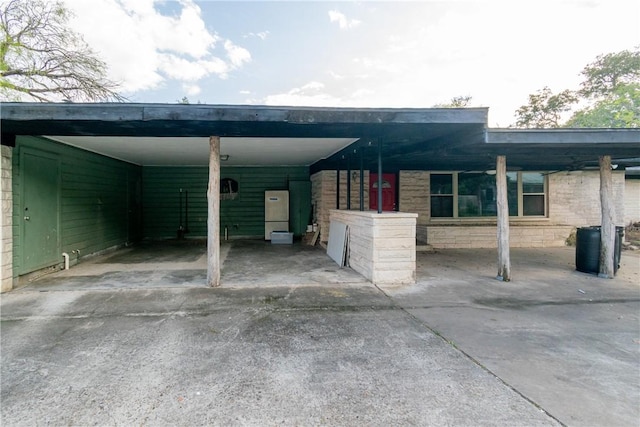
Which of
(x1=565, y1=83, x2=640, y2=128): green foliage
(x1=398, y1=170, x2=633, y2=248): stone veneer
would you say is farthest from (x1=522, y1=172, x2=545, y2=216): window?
(x1=565, y1=83, x2=640, y2=128): green foliage

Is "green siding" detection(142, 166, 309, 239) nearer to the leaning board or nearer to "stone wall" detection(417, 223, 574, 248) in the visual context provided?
the leaning board

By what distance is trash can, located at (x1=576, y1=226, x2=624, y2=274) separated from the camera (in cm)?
543

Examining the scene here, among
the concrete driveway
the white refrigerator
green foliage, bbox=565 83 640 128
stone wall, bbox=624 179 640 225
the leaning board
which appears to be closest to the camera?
the concrete driveway

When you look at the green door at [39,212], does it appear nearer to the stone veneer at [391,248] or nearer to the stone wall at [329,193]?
the stone veneer at [391,248]

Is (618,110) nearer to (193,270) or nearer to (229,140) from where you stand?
(229,140)

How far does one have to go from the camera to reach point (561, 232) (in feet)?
28.7

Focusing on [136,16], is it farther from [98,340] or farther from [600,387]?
[600,387]

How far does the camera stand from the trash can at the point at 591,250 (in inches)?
214

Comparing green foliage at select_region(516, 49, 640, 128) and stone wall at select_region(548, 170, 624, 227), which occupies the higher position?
green foliage at select_region(516, 49, 640, 128)

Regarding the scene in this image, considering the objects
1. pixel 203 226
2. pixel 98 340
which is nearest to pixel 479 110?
pixel 98 340

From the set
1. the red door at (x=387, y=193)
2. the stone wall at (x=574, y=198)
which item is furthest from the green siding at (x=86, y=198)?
the stone wall at (x=574, y=198)

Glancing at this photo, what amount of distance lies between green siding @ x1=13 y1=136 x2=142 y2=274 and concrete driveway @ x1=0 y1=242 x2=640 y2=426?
1424 millimetres

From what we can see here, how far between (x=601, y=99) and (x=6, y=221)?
30.6m

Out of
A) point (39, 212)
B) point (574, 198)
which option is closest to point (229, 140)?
point (39, 212)
